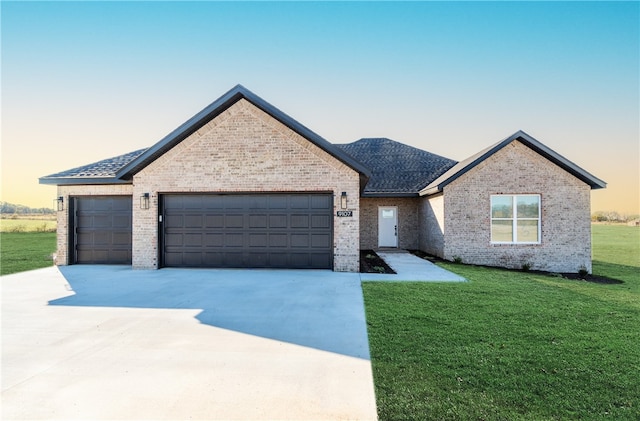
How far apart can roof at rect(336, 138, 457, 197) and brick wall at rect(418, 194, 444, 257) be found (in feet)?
3.41

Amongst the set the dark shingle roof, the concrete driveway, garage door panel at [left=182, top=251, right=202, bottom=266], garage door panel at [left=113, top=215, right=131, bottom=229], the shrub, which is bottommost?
the shrub

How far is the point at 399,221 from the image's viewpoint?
17.2 m

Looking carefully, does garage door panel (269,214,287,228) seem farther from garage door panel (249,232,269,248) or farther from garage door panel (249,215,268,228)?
garage door panel (249,232,269,248)

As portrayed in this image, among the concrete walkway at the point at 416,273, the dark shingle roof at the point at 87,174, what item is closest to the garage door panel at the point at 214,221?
the dark shingle roof at the point at 87,174

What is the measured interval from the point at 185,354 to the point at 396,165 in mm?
17361

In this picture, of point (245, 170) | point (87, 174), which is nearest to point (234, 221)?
point (245, 170)

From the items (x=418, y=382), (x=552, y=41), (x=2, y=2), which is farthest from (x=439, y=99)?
(x=2, y=2)

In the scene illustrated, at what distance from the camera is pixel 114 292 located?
7.73m

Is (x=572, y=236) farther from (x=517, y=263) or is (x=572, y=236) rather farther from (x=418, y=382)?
(x=418, y=382)

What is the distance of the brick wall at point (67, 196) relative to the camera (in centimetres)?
1174

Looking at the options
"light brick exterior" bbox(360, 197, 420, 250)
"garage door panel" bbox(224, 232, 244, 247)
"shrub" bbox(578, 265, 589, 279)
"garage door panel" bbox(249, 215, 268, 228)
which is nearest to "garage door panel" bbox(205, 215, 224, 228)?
"garage door panel" bbox(224, 232, 244, 247)

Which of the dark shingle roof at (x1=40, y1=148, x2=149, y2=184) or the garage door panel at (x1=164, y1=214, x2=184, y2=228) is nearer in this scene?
the garage door panel at (x1=164, y1=214, x2=184, y2=228)

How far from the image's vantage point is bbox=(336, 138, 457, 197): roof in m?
16.9

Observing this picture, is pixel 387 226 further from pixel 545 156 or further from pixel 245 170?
pixel 245 170
